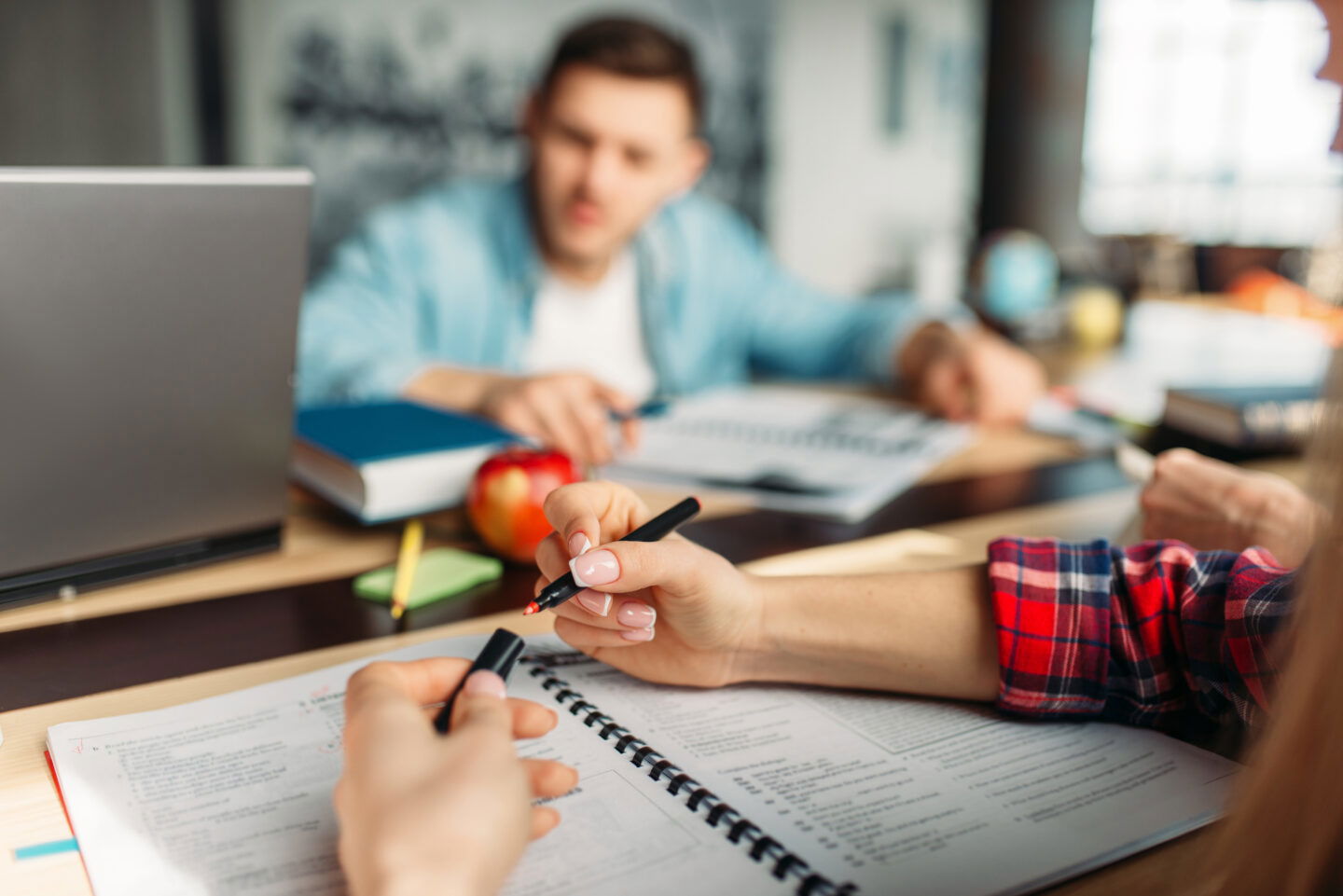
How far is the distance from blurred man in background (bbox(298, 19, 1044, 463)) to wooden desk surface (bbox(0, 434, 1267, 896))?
1.25 feet

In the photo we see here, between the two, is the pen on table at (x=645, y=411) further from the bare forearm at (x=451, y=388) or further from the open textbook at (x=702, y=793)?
the open textbook at (x=702, y=793)

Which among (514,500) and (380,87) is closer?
(514,500)

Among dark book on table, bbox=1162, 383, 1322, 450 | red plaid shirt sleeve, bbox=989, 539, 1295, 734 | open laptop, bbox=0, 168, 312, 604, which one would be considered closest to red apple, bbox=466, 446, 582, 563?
open laptop, bbox=0, 168, 312, 604

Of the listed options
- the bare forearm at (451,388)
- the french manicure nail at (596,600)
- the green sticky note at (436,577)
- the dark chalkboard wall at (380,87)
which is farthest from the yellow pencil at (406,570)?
the dark chalkboard wall at (380,87)

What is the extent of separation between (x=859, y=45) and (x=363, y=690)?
12.3 feet

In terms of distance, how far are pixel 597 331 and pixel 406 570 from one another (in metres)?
1.29

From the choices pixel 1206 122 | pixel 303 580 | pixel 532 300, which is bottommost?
pixel 303 580

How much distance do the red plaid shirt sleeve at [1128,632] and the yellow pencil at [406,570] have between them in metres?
0.42

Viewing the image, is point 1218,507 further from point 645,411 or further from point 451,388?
point 451,388

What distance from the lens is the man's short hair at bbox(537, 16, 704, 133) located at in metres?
1.69

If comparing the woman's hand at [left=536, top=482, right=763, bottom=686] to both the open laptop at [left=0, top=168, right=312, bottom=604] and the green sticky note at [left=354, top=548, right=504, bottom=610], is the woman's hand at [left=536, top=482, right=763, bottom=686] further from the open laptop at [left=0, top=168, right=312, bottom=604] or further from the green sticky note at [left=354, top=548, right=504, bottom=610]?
the open laptop at [left=0, top=168, right=312, bottom=604]

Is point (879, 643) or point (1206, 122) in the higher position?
point (1206, 122)

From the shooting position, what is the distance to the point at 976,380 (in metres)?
1.39

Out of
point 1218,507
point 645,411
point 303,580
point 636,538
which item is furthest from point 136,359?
point 1218,507
